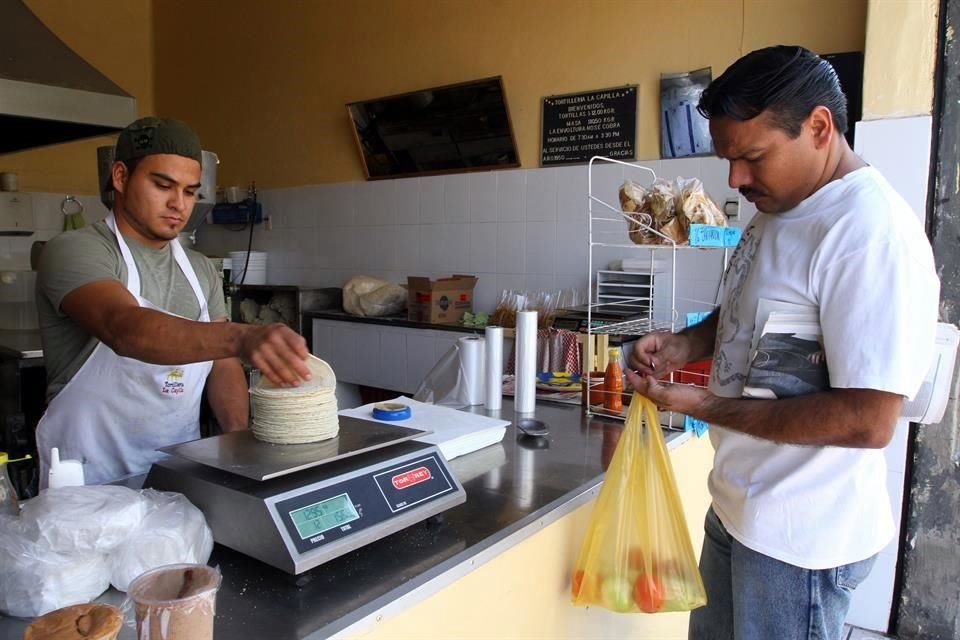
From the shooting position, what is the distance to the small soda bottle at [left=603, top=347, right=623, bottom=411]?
2.02 m

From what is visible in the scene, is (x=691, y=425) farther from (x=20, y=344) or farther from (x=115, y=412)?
(x=20, y=344)

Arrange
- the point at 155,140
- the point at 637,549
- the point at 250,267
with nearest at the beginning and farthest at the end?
1. the point at 637,549
2. the point at 155,140
3. the point at 250,267

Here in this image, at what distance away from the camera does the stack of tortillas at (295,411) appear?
1.11 m

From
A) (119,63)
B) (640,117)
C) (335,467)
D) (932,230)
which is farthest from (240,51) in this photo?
(335,467)

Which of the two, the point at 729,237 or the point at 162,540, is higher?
the point at 729,237

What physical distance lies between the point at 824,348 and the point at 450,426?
818 mm

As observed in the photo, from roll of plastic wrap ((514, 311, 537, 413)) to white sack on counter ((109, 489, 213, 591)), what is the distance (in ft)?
3.70

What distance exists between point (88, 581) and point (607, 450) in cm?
117

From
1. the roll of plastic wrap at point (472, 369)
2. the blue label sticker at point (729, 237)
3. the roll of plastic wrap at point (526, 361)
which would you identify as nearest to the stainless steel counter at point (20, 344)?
the roll of plastic wrap at point (472, 369)

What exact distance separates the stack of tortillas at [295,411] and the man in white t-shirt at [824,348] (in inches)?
22.8

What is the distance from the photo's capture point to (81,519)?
0.87 m

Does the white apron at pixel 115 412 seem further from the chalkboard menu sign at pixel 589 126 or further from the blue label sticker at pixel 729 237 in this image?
the chalkboard menu sign at pixel 589 126

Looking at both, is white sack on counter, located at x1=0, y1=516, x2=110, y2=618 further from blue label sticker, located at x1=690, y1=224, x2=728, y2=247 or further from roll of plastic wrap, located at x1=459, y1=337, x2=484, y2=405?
blue label sticker, located at x1=690, y1=224, x2=728, y2=247

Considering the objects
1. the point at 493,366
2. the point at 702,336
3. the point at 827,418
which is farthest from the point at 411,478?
the point at 493,366
